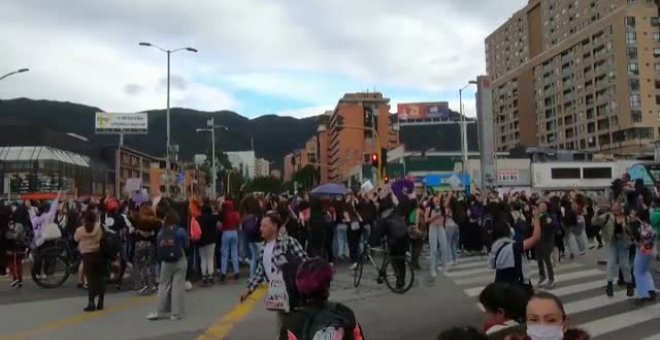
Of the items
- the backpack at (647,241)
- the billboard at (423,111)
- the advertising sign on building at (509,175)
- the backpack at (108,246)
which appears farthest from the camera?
the billboard at (423,111)

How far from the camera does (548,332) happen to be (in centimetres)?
297

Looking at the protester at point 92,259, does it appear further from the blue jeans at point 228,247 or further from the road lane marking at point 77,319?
the blue jeans at point 228,247

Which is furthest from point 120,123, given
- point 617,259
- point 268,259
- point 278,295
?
point 278,295

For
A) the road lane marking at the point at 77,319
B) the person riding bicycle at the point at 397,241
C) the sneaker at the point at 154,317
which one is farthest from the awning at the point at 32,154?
the sneaker at the point at 154,317

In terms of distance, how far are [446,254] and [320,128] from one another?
549 ft

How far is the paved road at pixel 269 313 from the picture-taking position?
8.63 m

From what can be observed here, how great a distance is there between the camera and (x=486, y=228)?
17.8m

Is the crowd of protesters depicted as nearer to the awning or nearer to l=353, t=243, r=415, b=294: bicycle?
l=353, t=243, r=415, b=294: bicycle

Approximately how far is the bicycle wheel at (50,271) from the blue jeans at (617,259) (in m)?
10.2

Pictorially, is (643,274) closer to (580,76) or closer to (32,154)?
(32,154)

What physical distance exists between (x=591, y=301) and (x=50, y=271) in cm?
1006

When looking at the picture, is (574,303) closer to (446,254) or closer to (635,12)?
(446,254)

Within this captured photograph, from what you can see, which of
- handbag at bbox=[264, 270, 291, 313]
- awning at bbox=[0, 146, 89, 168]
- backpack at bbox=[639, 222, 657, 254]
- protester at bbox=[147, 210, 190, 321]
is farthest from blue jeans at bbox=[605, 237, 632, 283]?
awning at bbox=[0, 146, 89, 168]

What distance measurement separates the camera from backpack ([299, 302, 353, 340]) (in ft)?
11.9
